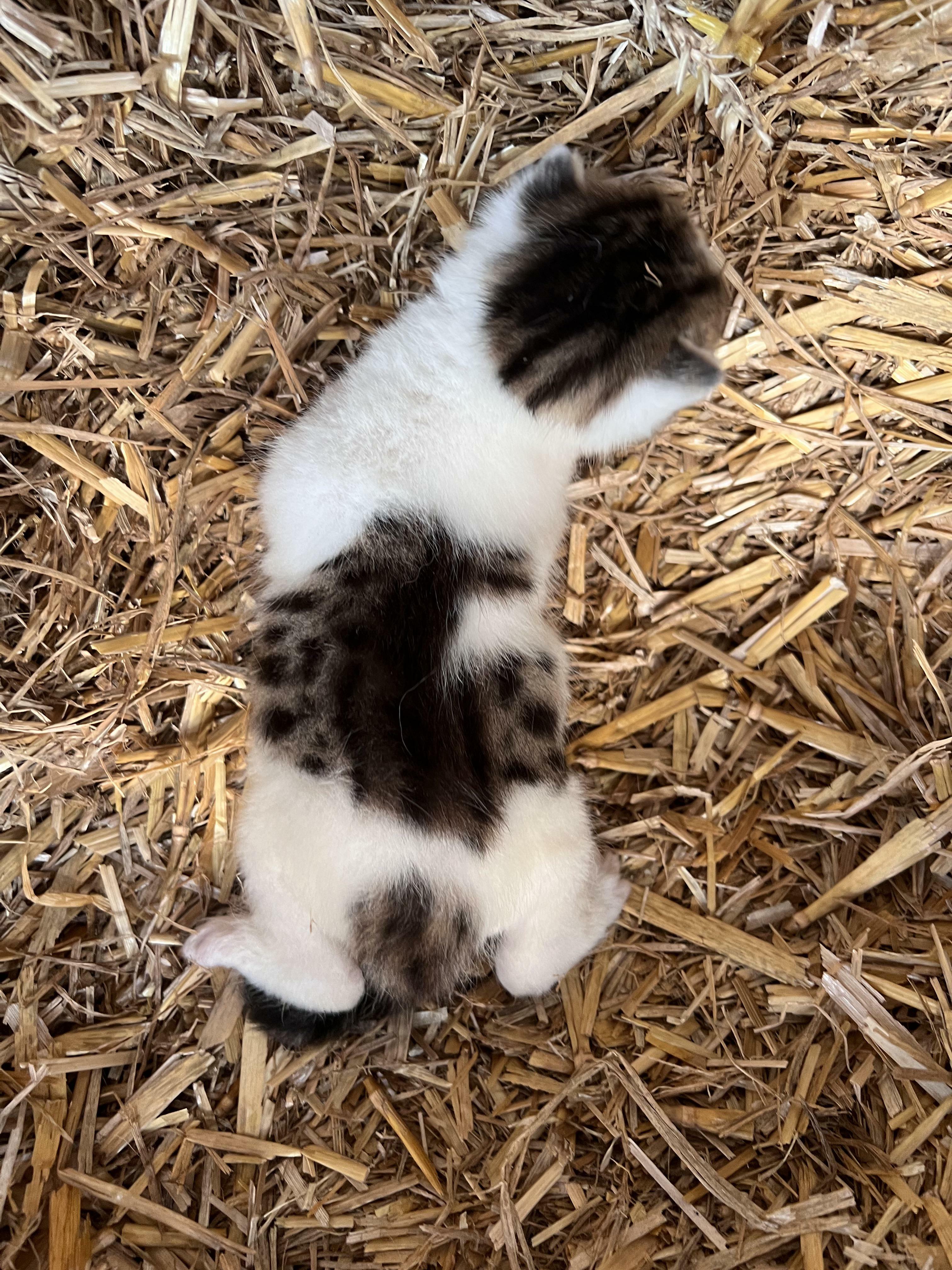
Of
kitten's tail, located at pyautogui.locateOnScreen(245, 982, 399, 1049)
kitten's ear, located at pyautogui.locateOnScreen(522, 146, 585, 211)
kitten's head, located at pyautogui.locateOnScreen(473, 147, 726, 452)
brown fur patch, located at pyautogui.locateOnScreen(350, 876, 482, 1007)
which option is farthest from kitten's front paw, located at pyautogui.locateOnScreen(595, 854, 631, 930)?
kitten's ear, located at pyautogui.locateOnScreen(522, 146, 585, 211)

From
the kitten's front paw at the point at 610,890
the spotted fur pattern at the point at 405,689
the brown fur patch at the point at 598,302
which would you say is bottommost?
the kitten's front paw at the point at 610,890

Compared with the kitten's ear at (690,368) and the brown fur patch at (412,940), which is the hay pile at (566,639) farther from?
the kitten's ear at (690,368)

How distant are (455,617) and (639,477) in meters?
0.90

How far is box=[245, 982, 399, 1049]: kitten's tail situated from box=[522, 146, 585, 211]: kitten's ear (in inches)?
77.6

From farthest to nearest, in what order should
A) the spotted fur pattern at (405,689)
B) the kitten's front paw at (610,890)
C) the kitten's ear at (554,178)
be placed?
the kitten's front paw at (610,890), the kitten's ear at (554,178), the spotted fur pattern at (405,689)

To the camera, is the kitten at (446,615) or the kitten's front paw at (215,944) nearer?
the kitten at (446,615)

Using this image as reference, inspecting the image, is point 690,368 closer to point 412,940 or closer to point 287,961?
point 412,940

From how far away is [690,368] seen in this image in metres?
1.93

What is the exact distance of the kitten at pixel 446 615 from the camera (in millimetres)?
1804

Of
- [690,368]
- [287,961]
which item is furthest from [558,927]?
[690,368]

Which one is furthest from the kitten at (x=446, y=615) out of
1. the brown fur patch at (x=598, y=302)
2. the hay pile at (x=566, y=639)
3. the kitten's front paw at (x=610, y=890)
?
the hay pile at (x=566, y=639)

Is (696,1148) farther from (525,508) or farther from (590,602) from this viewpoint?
(525,508)

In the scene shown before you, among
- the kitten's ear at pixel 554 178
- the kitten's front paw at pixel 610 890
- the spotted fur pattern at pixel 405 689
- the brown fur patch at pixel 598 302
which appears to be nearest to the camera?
the spotted fur pattern at pixel 405 689

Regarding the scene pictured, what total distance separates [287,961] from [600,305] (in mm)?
1671
